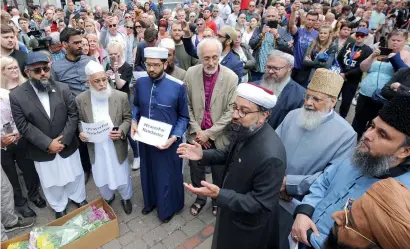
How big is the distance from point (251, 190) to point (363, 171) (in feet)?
2.71

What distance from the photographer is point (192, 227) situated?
12.1ft

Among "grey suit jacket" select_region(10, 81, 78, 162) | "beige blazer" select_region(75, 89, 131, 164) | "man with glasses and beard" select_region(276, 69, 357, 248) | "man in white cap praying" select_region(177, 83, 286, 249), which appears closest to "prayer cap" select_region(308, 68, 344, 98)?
"man with glasses and beard" select_region(276, 69, 357, 248)

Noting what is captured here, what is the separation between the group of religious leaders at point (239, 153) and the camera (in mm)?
1975

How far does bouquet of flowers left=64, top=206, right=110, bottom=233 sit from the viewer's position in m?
3.25

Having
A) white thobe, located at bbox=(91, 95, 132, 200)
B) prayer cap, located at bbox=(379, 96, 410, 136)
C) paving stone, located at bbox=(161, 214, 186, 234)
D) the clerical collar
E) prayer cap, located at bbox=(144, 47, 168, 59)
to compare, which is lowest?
paving stone, located at bbox=(161, 214, 186, 234)

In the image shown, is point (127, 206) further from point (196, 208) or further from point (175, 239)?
point (196, 208)

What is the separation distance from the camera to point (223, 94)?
3.53 meters

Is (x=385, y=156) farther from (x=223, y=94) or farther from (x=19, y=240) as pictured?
(x=19, y=240)

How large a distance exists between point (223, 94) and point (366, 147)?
191cm

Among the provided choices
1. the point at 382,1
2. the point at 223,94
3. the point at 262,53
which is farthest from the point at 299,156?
the point at 382,1

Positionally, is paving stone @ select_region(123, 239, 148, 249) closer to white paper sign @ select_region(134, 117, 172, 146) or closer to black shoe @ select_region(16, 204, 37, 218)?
white paper sign @ select_region(134, 117, 172, 146)

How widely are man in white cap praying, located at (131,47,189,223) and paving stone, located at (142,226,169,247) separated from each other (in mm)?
156

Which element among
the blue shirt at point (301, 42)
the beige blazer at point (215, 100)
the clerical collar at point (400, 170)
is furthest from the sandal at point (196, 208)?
the blue shirt at point (301, 42)

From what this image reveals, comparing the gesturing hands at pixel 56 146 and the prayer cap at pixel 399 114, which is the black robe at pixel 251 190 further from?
the gesturing hands at pixel 56 146
